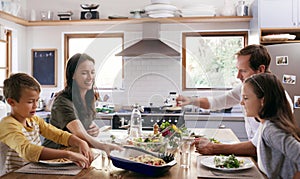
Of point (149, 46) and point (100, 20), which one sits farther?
point (100, 20)

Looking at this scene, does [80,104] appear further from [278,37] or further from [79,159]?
[278,37]

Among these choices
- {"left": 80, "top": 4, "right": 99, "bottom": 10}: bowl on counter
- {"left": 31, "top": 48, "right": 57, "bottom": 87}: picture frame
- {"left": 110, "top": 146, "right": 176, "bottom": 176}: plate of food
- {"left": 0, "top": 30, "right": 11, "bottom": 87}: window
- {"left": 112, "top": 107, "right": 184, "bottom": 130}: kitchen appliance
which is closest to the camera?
{"left": 110, "top": 146, "right": 176, "bottom": 176}: plate of food

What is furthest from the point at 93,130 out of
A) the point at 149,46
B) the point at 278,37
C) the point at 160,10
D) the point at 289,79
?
the point at 278,37

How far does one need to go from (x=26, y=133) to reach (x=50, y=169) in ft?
1.15

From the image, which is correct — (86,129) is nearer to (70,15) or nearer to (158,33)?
(158,33)

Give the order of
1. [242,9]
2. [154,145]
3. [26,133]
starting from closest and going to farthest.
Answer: [154,145] < [26,133] < [242,9]

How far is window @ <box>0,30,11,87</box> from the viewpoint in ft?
14.0

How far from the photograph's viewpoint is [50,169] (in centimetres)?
150

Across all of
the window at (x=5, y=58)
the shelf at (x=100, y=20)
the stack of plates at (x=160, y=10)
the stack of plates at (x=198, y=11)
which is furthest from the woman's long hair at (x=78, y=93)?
the window at (x=5, y=58)

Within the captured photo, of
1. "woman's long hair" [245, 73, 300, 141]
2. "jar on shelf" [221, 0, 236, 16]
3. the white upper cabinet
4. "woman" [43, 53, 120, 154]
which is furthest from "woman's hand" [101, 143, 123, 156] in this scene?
"jar on shelf" [221, 0, 236, 16]

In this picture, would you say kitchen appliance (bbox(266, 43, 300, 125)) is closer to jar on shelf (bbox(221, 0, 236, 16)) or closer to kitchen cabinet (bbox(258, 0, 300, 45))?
kitchen cabinet (bbox(258, 0, 300, 45))

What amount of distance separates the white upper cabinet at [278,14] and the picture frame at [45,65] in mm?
2632

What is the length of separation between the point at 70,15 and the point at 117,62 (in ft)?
10.7

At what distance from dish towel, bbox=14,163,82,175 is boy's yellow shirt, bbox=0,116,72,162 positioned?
4cm
